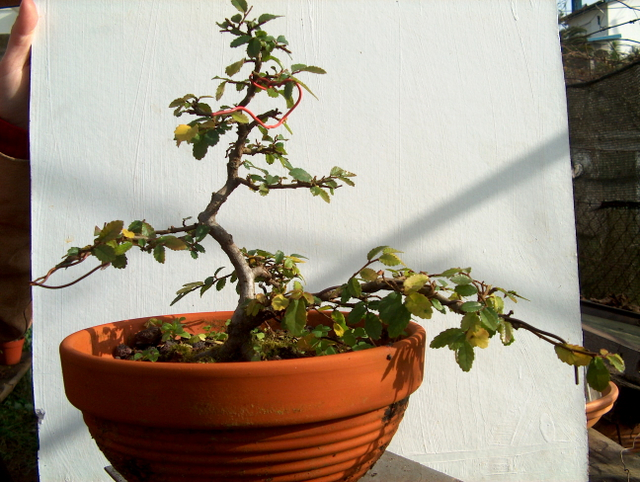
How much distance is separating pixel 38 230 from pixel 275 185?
2.50 ft

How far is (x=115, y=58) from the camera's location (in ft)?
4.00

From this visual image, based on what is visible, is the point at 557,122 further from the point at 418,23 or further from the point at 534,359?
the point at 534,359

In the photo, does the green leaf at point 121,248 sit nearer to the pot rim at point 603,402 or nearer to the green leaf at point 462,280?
the green leaf at point 462,280

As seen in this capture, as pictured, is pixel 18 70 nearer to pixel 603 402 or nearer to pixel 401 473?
pixel 401 473

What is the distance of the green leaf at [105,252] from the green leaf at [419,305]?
1.22ft

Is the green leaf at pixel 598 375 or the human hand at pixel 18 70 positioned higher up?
the human hand at pixel 18 70

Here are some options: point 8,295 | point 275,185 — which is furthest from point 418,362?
point 8,295

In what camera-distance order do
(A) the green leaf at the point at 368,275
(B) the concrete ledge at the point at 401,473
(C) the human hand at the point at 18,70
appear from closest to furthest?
(A) the green leaf at the point at 368,275
(B) the concrete ledge at the point at 401,473
(C) the human hand at the point at 18,70

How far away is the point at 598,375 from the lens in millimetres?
571

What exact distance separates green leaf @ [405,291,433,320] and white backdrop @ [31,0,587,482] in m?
0.65

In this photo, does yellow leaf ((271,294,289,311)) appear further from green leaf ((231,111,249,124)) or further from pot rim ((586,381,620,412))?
pot rim ((586,381,620,412))

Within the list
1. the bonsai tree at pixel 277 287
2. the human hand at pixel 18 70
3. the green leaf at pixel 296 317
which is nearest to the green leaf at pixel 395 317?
the bonsai tree at pixel 277 287

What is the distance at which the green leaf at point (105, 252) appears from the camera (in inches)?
23.5

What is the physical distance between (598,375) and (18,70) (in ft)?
4.47
